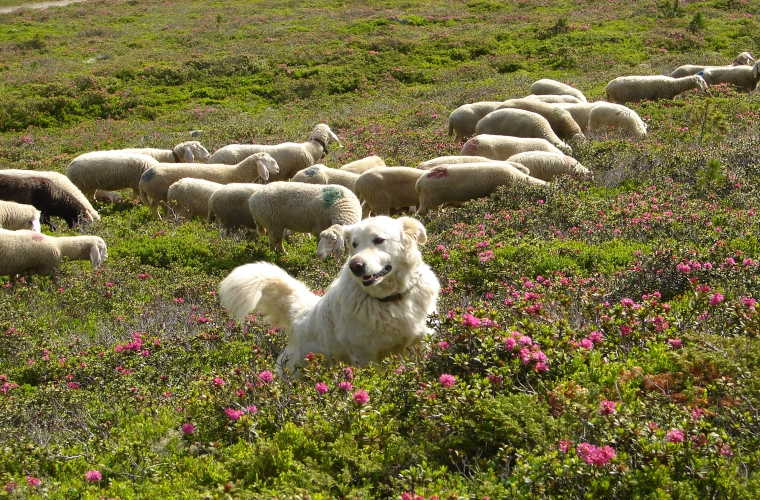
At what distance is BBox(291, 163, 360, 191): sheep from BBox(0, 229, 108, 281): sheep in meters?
3.82

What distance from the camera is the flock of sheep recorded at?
10562mm

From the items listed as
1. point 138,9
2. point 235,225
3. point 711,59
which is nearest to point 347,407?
point 235,225

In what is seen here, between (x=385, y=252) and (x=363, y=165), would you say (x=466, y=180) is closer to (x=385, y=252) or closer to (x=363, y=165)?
(x=363, y=165)

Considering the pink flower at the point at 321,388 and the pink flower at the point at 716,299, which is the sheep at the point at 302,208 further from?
the pink flower at the point at 716,299

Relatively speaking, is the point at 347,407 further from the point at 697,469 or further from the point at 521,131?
the point at 521,131

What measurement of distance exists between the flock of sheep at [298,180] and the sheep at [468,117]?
26 millimetres

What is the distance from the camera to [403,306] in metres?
5.58

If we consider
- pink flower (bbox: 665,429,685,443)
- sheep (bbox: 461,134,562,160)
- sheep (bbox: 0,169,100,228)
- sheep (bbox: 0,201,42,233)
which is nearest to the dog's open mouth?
pink flower (bbox: 665,429,685,443)

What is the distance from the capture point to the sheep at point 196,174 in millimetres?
13703

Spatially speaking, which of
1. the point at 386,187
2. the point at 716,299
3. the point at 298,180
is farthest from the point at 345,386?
the point at 298,180

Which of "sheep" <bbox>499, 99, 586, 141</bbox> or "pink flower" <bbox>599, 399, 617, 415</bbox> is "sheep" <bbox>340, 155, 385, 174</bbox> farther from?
"pink flower" <bbox>599, 399, 617, 415</bbox>

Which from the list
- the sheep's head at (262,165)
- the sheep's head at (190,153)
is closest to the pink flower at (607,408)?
the sheep's head at (262,165)

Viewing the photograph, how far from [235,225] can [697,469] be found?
1005cm

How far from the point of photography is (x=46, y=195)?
507 inches
